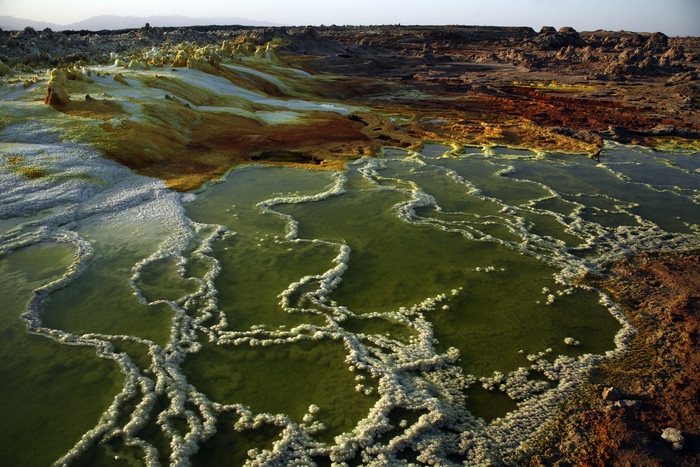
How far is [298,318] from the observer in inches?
299

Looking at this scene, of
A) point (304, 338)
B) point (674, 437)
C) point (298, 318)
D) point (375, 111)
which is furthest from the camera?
point (375, 111)

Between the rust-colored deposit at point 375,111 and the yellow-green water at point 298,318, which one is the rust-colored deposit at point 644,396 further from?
the rust-colored deposit at point 375,111

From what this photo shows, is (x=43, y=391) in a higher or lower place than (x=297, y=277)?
lower

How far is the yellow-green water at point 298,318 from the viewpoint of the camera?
5.36 metres

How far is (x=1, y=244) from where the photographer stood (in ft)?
31.7

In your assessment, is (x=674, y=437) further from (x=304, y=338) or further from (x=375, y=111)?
(x=375, y=111)

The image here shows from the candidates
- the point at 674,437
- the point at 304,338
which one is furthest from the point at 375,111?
the point at 674,437

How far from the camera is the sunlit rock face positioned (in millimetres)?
5488

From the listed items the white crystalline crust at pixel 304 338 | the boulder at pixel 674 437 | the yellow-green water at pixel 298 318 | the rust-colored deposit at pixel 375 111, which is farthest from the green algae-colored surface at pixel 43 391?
the rust-colored deposit at pixel 375 111

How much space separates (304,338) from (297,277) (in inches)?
81.3

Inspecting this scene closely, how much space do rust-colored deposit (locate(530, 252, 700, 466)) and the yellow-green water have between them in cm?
33

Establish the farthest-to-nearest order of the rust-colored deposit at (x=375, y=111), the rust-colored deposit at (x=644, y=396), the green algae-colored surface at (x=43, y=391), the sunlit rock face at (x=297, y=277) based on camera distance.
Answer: the rust-colored deposit at (x=375, y=111)
the sunlit rock face at (x=297, y=277)
the green algae-colored surface at (x=43, y=391)
the rust-colored deposit at (x=644, y=396)

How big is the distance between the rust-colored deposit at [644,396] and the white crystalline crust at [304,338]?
0.95 ft

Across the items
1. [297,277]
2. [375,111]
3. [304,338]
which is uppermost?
[375,111]
